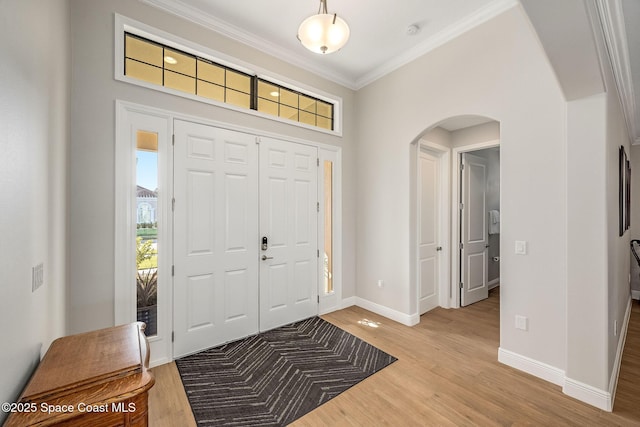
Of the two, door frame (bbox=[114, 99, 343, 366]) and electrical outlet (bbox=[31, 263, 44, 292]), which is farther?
door frame (bbox=[114, 99, 343, 366])

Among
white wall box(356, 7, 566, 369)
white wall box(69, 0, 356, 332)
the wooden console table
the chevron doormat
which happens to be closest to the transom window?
white wall box(69, 0, 356, 332)

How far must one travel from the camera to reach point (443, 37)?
119 inches

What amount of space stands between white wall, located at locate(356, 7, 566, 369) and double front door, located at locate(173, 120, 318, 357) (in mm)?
1373

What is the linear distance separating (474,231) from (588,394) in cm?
254

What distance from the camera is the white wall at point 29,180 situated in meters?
0.98

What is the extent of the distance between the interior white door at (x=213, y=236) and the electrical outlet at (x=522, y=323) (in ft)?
8.85

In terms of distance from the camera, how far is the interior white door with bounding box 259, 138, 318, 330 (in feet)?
10.7

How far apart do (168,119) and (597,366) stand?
414cm

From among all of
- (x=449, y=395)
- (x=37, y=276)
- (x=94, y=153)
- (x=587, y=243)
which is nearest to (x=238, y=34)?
(x=94, y=153)

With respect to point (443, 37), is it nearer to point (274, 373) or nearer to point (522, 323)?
point (522, 323)

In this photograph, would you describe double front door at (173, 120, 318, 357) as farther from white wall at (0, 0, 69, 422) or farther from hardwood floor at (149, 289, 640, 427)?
white wall at (0, 0, 69, 422)

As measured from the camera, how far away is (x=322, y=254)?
149 inches

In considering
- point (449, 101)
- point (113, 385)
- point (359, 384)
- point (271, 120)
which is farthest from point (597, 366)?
point (271, 120)

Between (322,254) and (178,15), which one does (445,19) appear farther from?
(322,254)
